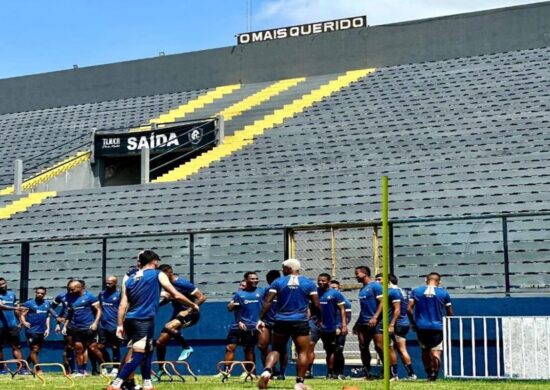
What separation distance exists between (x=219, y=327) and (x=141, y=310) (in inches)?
299

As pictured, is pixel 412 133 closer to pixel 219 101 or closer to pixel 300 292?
pixel 219 101

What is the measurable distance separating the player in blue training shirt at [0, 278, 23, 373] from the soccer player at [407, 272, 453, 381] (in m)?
7.57

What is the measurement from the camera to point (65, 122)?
36.1 m

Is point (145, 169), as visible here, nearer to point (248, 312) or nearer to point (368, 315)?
point (248, 312)

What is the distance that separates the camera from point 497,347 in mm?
15156

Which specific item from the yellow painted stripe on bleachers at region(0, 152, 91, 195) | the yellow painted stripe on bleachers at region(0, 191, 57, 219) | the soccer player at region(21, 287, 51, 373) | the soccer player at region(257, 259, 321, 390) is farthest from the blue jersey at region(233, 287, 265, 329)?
the yellow painted stripe on bleachers at region(0, 152, 91, 195)

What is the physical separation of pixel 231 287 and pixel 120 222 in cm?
445

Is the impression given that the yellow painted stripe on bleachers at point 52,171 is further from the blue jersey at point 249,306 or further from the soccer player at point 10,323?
the blue jersey at point 249,306

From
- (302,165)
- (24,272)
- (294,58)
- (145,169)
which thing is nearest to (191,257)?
(24,272)

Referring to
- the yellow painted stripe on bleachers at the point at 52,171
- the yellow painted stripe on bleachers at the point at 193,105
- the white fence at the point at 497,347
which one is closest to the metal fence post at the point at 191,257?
the white fence at the point at 497,347

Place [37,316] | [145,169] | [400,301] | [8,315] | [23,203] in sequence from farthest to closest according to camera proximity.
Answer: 1. [145,169]
2. [23,203]
3. [37,316]
4. [8,315]
5. [400,301]

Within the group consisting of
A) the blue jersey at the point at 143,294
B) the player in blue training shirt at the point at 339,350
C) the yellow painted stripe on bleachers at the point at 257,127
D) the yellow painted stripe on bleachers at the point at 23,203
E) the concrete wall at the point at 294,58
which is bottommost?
the player in blue training shirt at the point at 339,350

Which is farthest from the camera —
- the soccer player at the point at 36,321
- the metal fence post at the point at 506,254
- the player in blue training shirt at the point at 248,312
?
the soccer player at the point at 36,321

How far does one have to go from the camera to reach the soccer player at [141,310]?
11156 millimetres
